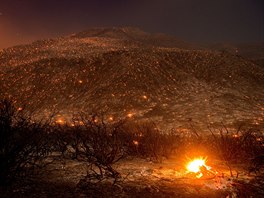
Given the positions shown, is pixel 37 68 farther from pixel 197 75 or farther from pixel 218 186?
pixel 218 186

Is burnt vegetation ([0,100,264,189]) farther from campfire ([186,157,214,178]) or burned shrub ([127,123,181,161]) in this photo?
campfire ([186,157,214,178])

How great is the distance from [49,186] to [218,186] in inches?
109

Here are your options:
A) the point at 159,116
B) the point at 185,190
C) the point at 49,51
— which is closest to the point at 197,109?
the point at 159,116

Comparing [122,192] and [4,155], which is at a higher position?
[4,155]

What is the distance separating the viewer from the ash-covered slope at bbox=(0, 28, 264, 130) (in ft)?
41.2

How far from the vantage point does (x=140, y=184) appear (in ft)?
19.7

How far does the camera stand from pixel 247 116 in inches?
471

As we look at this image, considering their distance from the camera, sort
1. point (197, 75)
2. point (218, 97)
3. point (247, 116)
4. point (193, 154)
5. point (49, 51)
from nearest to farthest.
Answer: point (193, 154) < point (247, 116) < point (218, 97) < point (197, 75) < point (49, 51)

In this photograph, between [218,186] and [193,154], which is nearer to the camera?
[218,186]

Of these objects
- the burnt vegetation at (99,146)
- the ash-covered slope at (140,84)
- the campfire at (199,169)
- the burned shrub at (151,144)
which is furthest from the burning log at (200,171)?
the ash-covered slope at (140,84)

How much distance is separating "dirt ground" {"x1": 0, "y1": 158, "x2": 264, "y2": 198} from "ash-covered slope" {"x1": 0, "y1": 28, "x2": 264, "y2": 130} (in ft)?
15.3

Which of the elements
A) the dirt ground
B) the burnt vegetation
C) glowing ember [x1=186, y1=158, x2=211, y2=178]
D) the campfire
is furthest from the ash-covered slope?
the dirt ground

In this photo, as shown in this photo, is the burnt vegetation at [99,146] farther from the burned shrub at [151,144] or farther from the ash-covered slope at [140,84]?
the ash-covered slope at [140,84]

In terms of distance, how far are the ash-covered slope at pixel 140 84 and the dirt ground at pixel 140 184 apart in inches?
183
